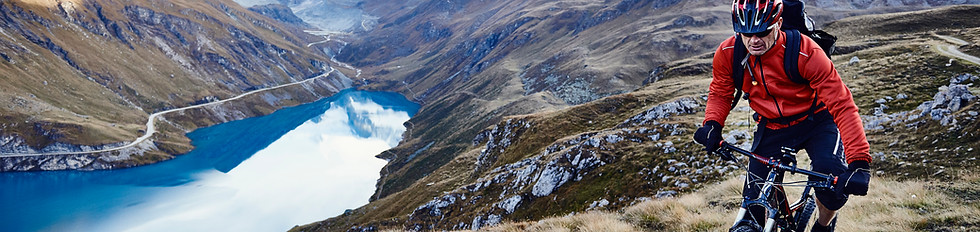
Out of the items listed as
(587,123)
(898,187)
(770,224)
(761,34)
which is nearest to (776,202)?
(770,224)

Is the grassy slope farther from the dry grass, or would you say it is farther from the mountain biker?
the mountain biker

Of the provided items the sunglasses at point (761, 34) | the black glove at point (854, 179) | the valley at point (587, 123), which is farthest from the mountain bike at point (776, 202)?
the valley at point (587, 123)

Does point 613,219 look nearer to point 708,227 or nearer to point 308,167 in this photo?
point 708,227

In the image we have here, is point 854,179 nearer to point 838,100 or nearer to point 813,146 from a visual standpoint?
point 838,100

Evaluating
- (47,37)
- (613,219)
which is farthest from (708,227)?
(47,37)

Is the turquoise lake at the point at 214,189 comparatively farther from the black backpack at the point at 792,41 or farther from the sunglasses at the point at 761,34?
the sunglasses at the point at 761,34

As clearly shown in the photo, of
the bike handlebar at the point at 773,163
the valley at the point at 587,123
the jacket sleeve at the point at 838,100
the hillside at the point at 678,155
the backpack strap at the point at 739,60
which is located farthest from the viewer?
the valley at the point at 587,123

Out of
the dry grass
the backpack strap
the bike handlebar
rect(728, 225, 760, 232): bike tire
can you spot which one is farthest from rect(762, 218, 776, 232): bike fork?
the dry grass
